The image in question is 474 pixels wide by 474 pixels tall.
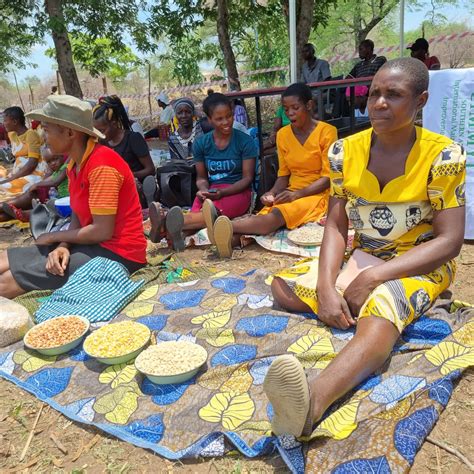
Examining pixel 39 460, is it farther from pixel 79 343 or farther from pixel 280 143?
pixel 280 143

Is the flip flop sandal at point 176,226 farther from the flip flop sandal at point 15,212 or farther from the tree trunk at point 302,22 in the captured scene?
the tree trunk at point 302,22

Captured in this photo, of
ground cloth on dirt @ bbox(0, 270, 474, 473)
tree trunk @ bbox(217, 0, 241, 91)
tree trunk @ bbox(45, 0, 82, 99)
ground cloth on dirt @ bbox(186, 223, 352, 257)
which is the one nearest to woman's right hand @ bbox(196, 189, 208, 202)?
ground cloth on dirt @ bbox(186, 223, 352, 257)

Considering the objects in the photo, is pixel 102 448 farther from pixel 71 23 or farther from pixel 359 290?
pixel 71 23

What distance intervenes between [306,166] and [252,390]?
2.54 m

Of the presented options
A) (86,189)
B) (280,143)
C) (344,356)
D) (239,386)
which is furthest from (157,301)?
(280,143)

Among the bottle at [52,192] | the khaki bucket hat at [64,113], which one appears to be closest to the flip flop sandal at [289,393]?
the khaki bucket hat at [64,113]

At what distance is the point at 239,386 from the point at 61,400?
84cm

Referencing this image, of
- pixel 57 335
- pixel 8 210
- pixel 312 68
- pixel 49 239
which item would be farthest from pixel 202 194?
pixel 312 68

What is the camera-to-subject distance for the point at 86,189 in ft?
9.75

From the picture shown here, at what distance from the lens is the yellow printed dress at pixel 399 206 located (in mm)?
1997

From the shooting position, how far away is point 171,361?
2188mm

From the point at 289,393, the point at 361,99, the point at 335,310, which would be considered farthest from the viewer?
the point at 361,99

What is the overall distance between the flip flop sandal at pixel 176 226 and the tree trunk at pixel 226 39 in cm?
614

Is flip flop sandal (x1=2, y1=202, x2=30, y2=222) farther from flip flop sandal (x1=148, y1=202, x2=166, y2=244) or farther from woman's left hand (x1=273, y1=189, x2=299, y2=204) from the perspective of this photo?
woman's left hand (x1=273, y1=189, x2=299, y2=204)
